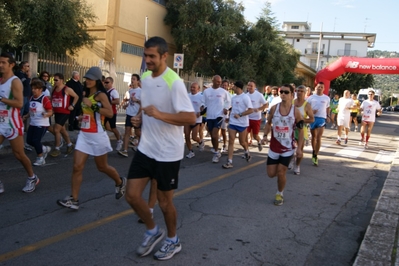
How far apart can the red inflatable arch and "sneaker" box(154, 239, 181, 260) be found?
19.7 metres

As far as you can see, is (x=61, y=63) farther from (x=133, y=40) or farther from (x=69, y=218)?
(x=133, y=40)

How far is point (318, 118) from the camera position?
408 inches

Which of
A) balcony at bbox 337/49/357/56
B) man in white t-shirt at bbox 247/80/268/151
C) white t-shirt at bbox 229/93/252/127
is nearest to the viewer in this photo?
white t-shirt at bbox 229/93/252/127

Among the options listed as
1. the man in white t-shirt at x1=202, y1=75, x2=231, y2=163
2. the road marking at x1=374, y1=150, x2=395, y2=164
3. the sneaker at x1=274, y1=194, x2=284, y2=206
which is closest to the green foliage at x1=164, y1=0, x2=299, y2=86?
the road marking at x1=374, y1=150, x2=395, y2=164

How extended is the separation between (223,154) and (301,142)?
112 inches

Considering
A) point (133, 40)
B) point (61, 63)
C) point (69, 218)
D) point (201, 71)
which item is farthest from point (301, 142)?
point (201, 71)

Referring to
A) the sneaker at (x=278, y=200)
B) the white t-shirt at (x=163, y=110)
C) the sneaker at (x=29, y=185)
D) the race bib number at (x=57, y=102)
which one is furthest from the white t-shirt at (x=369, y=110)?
the white t-shirt at (x=163, y=110)

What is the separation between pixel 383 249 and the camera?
4.41 metres

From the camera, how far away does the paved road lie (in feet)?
13.5

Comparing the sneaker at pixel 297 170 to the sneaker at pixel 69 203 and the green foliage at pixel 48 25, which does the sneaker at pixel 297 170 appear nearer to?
the sneaker at pixel 69 203

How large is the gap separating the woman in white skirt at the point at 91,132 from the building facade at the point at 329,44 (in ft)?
273

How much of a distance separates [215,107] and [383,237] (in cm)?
583

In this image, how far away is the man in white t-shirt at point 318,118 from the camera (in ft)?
33.0

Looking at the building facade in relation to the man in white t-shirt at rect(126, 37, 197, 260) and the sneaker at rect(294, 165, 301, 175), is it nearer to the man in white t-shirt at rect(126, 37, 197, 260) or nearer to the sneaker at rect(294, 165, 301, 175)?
the sneaker at rect(294, 165, 301, 175)
